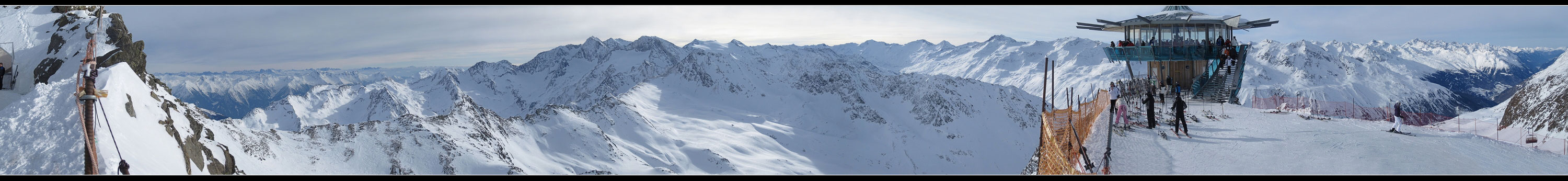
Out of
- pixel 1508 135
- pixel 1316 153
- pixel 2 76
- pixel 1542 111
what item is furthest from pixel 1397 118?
pixel 2 76

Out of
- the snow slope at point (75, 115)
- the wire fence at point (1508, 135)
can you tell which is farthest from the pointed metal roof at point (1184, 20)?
the snow slope at point (75, 115)

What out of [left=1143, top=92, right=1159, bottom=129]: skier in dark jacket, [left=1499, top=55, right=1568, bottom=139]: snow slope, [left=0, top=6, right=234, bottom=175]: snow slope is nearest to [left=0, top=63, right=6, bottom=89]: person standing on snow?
[left=0, top=6, right=234, bottom=175]: snow slope

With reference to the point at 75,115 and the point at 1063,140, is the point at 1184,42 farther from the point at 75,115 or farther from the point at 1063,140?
the point at 75,115

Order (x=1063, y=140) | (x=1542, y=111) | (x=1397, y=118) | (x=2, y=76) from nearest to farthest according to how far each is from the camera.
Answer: (x=1063, y=140) < (x=1397, y=118) < (x=2, y=76) < (x=1542, y=111)

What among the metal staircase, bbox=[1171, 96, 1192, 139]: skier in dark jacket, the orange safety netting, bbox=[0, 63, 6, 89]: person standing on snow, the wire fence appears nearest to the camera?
the orange safety netting

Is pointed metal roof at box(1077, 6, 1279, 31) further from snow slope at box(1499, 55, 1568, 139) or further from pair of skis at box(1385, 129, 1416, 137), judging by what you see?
pair of skis at box(1385, 129, 1416, 137)

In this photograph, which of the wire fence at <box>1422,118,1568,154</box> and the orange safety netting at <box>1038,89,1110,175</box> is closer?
the orange safety netting at <box>1038,89,1110,175</box>

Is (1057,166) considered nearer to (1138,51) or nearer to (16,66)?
(1138,51)
